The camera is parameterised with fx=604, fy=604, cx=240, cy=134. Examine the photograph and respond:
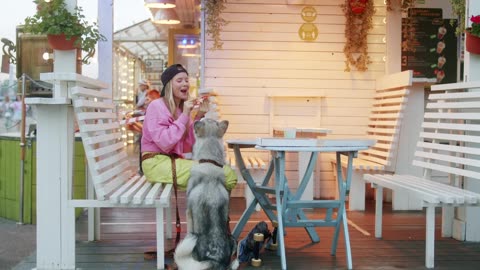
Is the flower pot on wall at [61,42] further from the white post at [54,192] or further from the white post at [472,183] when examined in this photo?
the white post at [472,183]

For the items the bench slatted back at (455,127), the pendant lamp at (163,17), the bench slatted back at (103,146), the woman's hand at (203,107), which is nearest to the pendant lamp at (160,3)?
the pendant lamp at (163,17)

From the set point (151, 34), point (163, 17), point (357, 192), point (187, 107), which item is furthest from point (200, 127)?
point (151, 34)

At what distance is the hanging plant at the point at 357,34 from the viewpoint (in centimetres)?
693

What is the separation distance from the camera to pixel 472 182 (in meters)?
4.93

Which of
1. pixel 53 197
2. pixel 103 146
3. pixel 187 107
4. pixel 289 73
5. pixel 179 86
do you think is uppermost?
pixel 289 73

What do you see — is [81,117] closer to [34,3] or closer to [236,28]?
[34,3]

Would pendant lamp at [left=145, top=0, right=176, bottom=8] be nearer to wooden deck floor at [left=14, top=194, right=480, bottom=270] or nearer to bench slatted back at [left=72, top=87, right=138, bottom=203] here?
wooden deck floor at [left=14, top=194, right=480, bottom=270]

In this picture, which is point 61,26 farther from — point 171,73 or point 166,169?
point 166,169

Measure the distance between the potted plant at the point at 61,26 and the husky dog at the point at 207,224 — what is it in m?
1.40

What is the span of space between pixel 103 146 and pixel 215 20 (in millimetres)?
2968

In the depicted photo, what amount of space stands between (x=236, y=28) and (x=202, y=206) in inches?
150

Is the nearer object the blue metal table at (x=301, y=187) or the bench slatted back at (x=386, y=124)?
the blue metal table at (x=301, y=187)

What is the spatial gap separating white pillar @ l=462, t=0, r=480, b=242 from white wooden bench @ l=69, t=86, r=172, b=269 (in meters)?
2.47

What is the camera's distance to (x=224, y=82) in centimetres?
697
